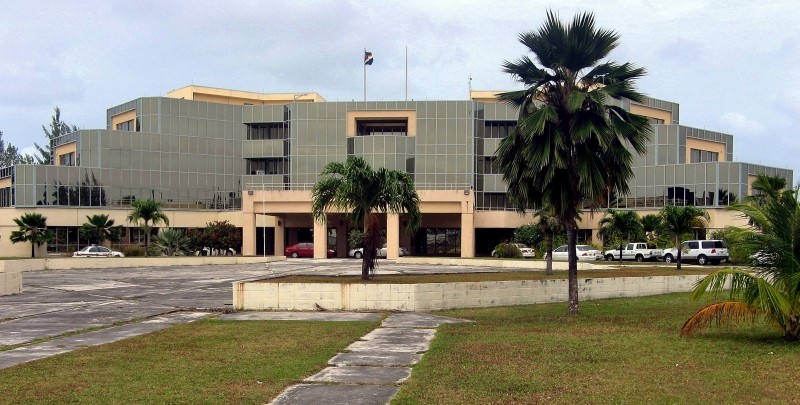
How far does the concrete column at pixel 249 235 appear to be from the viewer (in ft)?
223

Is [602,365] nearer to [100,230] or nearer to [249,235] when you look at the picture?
[249,235]

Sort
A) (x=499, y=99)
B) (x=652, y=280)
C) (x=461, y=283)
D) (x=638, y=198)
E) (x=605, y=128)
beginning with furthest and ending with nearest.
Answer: (x=638, y=198), (x=652, y=280), (x=461, y=283), (x=499, y=99), (x=605, y=128)

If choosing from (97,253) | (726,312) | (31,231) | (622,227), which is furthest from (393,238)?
(726,312)

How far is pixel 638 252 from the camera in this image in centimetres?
5700

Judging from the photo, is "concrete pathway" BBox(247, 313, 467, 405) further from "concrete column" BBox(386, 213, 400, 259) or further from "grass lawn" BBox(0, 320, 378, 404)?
"concrete column" BBox(386, 213, 400, 259)

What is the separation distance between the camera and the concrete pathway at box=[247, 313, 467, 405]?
30.9ft

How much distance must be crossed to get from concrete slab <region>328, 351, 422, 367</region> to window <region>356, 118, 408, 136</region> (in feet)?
213

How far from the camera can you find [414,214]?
2470cm

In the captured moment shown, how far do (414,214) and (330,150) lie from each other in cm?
5237

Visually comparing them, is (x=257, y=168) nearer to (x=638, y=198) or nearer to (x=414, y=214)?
(x=638, y=198)

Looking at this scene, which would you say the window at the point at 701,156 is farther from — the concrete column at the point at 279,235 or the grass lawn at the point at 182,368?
the grass lawn at the point at 182,368

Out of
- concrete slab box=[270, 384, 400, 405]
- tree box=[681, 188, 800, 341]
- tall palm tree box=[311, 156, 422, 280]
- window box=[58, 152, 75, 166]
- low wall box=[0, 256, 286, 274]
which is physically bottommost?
low wall box=[0, 256, 286, 274]

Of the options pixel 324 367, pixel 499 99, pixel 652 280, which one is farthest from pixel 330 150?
pixel 324 367

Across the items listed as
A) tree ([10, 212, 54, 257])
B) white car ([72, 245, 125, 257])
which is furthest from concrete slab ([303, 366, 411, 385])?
tree ([10, 212, 54, 257])
